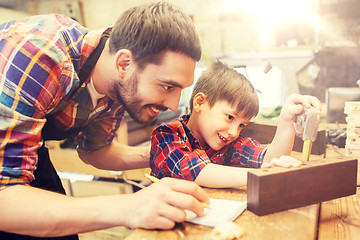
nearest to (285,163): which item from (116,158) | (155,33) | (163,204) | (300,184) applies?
(300,184)

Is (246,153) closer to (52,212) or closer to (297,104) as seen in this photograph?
(297,104)

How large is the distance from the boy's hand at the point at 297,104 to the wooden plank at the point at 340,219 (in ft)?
0.78

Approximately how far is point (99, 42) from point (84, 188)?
1410 millimetres

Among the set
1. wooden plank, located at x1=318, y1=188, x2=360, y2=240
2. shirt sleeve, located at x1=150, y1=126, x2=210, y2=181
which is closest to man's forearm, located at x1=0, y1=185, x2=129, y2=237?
shirt sleeve, located at x1=150, y1=126, x2=210, y2=181

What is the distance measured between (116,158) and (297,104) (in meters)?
0.75

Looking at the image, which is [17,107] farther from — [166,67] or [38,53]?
[166,67]

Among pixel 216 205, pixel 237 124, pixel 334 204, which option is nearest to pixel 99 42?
pixel 237 124

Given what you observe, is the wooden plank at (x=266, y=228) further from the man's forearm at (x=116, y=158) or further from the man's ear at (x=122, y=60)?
the man's forearm at (x=116, y=158)

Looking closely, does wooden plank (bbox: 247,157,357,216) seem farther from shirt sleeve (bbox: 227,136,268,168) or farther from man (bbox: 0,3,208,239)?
shirt sleeve (bbox: 227,136,268,168)

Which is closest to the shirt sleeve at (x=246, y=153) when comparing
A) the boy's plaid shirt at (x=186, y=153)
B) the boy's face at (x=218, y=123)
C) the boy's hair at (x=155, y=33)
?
the boy's plaid shirt at (x=186, y=153)

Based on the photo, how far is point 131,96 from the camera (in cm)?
82

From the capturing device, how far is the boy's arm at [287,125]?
751 mm

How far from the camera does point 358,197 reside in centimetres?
72

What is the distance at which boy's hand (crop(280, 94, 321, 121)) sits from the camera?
74cm
